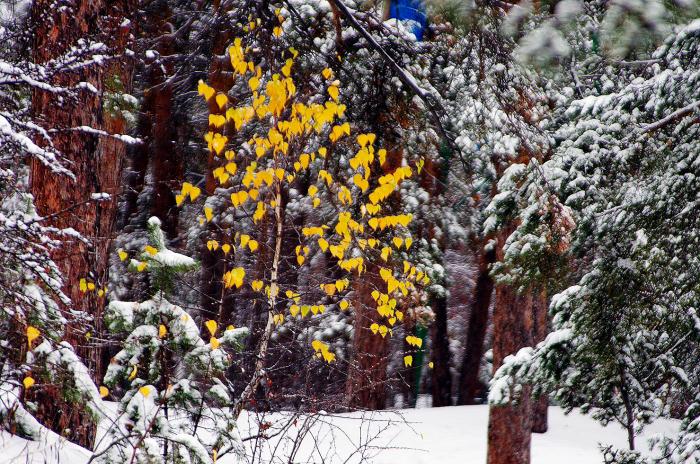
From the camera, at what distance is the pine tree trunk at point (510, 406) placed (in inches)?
356

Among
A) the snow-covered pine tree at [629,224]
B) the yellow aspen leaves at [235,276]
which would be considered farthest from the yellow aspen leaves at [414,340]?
the yellow aspen leaves at [235,276]

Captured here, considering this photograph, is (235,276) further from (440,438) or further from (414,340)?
(440,438)

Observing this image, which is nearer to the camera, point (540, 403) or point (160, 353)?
point (160, 353)

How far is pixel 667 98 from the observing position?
5105 mm

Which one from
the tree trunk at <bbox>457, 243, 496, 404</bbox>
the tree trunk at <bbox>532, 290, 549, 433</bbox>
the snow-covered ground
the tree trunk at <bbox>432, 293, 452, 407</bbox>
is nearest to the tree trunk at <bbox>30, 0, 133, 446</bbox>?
the snow-covered ground

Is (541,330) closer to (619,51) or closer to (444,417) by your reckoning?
(444,417)

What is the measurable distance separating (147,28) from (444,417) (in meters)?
9.80

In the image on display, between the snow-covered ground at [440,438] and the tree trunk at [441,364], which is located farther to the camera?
the tree trunk at [441,364]

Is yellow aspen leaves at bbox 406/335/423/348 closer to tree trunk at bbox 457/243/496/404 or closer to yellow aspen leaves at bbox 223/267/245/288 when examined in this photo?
yellow aspen leaves at bbox 223/267/245/288

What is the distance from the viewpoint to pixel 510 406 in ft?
28.8

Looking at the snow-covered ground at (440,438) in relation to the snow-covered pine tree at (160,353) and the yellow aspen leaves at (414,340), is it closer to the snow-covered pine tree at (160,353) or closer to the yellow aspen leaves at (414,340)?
the yellow aspen leaves at (414,340)

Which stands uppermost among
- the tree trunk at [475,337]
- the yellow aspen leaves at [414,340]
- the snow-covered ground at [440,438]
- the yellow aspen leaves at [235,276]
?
the tree trunk at [475,337]

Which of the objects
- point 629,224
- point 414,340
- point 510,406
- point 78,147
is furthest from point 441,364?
point 78,147

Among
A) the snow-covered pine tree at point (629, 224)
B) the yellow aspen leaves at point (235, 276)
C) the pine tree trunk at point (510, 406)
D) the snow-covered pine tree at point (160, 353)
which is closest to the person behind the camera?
the snow-covered pine tree at point (160, 353)
